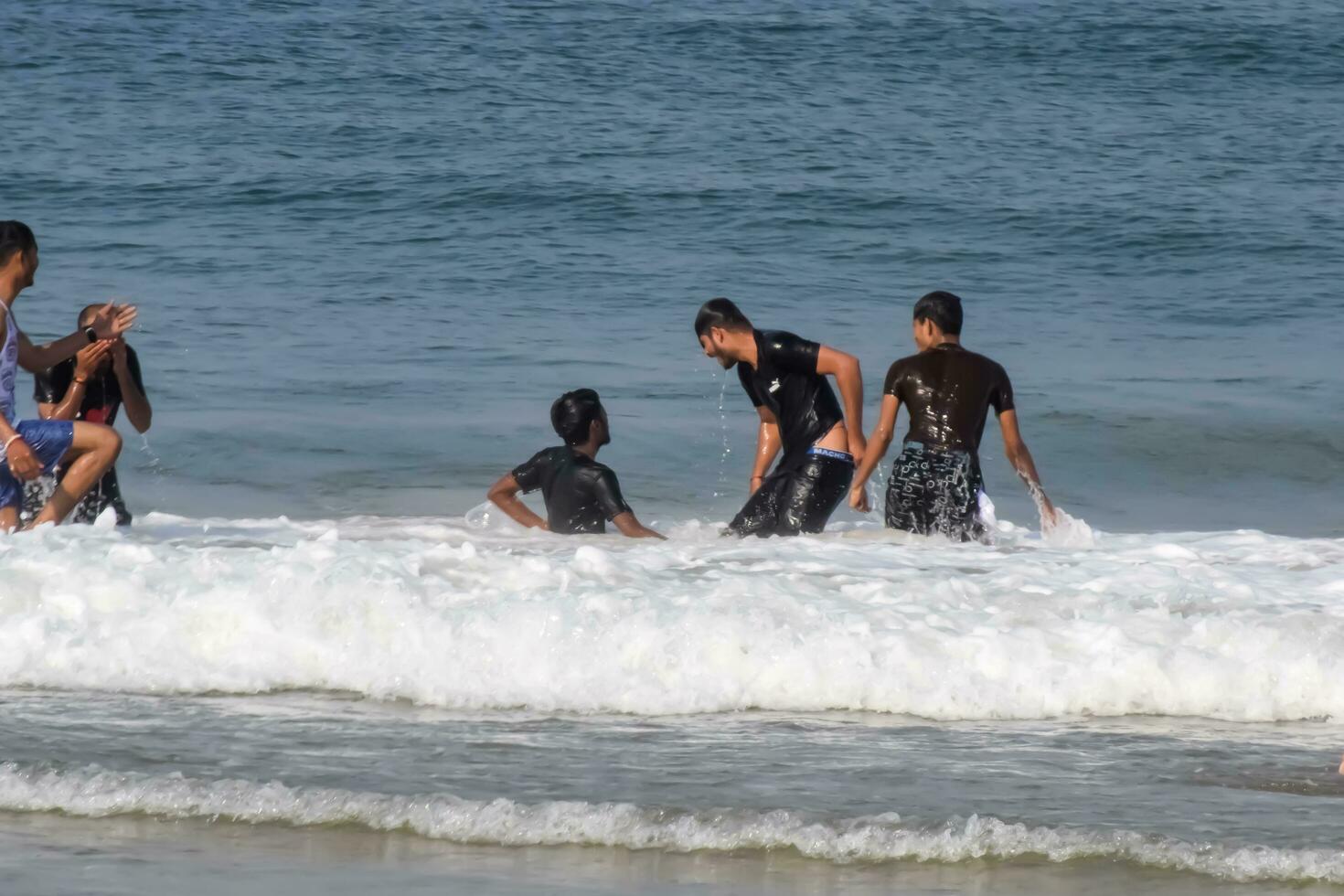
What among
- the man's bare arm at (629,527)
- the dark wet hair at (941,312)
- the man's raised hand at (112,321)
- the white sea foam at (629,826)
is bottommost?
the white sea foam at (629,826)

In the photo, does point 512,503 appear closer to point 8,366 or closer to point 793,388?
point 793,388

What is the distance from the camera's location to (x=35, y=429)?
668 centimetres

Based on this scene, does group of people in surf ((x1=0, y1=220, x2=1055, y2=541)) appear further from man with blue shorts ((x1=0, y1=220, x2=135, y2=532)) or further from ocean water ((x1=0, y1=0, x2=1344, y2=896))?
man with blue shorts ((x1=0, y1=220, x2=135, y2=532))

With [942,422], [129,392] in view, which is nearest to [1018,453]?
[942,422]

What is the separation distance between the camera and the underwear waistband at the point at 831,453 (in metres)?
7.87

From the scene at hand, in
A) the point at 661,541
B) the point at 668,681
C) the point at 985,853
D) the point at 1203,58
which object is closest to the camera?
the point at 985,853

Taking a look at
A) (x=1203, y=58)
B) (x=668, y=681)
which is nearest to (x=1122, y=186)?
(x=1203, y=58)

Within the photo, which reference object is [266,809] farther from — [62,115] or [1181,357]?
[62,115]

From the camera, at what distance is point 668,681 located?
5.86 m

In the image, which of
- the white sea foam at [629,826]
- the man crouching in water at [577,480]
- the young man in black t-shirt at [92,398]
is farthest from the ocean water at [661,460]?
the young man in black t-shirt at [92,398]

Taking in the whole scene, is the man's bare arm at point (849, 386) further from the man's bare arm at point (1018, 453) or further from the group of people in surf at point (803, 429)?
the man's bare arm at point (1018, 453)

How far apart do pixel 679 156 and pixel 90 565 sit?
17738mm

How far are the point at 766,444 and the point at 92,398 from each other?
3092mm

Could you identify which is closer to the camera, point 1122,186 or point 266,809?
point 266,809
